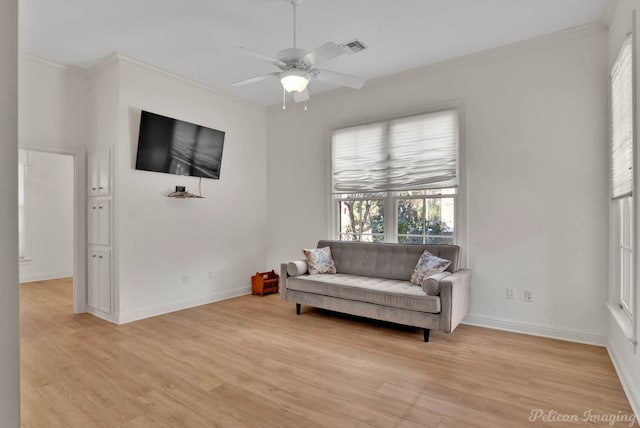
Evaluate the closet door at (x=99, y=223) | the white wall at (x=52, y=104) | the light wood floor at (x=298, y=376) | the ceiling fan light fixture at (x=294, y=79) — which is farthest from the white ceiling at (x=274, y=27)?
the light wood floor at (x=298, y=376)

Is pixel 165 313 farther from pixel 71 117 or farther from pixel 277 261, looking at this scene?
pixel 71 117

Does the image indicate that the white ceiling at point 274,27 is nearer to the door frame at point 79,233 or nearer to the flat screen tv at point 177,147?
the flat screen tv at point 177,147

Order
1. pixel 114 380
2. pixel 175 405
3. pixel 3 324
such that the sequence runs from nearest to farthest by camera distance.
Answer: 1. pixel 3 324
2. pixel 175 405
3. pixel 114 380

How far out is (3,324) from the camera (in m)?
0.78

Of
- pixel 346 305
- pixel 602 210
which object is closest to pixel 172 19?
pixel 346 305

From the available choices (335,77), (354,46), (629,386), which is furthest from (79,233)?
(629,386)

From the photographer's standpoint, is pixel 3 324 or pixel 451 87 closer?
pixel 3 324

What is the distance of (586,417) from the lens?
2133mm

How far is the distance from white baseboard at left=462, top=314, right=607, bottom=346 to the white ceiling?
2.93 metres

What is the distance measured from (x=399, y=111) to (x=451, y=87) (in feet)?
2.21

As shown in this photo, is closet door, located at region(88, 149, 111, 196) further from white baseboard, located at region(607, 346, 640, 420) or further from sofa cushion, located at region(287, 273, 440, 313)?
white baseboard, located at region(607, 346, 640, 420)

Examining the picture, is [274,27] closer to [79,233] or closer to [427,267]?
[427,267]

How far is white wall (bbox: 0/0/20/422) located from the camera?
0.78 meters

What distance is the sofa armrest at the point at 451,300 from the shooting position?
3271 mm
